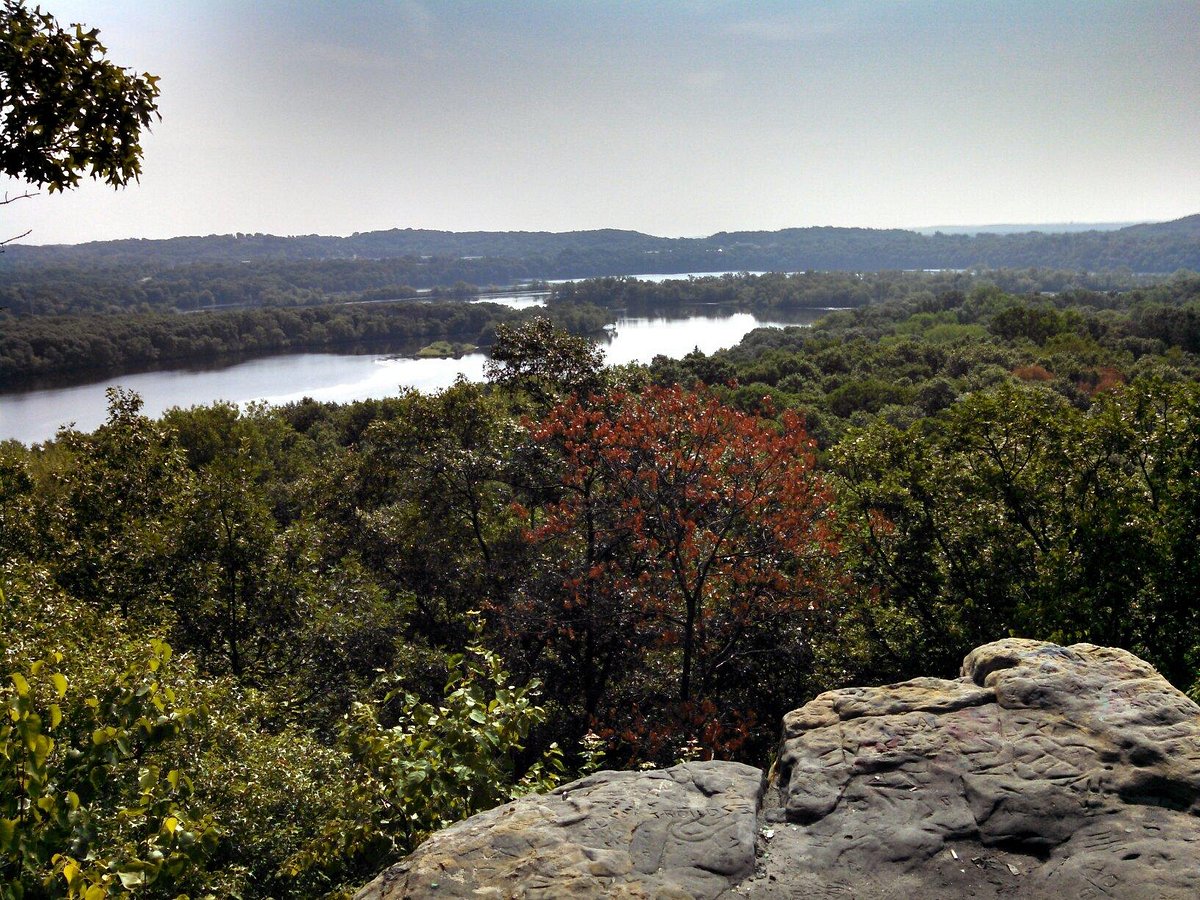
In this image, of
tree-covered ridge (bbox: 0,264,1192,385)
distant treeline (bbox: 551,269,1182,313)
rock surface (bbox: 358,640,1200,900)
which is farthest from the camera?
distant treeline (bbox: 551,269,1182,313)

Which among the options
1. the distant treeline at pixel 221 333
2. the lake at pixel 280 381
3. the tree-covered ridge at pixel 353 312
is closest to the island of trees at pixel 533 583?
the tree-covered ridge at pixel 353 312

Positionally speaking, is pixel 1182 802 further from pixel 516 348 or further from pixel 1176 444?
pixel 516 348

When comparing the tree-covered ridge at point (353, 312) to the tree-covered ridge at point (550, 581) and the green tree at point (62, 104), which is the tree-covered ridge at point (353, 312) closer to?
the tree-covered ridge at point (550, 581)

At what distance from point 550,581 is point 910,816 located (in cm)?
894

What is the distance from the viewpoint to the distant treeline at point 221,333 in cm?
8550

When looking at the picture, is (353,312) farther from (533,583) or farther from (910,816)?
(910,816)

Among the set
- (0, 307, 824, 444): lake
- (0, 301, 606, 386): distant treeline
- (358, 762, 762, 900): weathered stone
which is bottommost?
(0, 307, 824, 444): lake

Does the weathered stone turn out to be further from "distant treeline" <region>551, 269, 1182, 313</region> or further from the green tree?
"distant treeline" <region>551, 269, 1182, 313</region>

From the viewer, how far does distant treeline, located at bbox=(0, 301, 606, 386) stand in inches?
3366

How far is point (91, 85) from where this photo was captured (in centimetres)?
546

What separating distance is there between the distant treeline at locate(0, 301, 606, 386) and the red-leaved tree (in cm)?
6790

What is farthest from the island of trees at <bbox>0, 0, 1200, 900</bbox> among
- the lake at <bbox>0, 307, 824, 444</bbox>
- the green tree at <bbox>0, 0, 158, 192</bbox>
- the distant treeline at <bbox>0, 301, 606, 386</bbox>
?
the distant treeline at <bbox>0, 301, 606, 386</bbox>

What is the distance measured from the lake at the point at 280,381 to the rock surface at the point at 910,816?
1953 inches

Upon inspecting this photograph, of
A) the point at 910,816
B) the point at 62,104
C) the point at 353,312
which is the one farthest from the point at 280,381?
the point at 910,816
